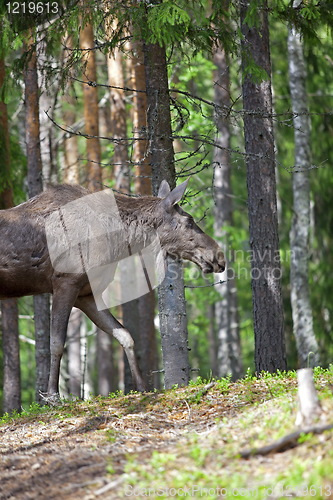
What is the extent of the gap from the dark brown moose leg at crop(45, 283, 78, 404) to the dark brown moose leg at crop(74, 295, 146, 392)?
1.86 feet

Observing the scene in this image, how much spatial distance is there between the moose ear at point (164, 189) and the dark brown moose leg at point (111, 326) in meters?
1.91

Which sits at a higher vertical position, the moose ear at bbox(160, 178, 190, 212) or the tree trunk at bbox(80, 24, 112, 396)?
the tree trunk at bbox(80, 24, 112, 396)

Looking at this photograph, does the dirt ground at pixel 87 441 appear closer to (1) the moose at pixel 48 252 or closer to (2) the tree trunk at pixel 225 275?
(1) the moose at pixel 48 252

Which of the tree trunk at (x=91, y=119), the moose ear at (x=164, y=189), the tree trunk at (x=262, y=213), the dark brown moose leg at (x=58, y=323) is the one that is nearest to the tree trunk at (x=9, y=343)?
the tree trunk at (x=91, y=119)

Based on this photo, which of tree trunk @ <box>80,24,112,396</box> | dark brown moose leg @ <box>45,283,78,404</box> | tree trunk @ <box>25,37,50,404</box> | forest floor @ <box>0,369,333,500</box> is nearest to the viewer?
forest floor @ <box>0,369,333,500</box>

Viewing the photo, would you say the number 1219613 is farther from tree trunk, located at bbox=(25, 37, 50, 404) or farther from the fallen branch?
the fallen branch

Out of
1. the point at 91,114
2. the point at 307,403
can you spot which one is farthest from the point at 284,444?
the point at 91,114

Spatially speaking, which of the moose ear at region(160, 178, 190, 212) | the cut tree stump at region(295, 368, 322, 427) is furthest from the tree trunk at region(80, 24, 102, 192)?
the cut tree stump at region(295, 368, 322, 427)

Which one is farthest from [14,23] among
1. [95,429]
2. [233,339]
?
[233,339]

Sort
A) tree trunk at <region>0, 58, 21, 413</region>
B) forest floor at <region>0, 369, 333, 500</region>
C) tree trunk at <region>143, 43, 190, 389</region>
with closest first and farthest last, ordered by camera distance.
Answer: forest floor at <region>0, 369, 333, 500</region> < tree trunk at <region>143, 43, 190, 389</region> < tree trunk at <region>0, 58, 21, 413</region>

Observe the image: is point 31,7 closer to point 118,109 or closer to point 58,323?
point 58,323

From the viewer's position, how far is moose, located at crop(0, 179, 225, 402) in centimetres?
739

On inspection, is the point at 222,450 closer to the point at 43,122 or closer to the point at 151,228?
the point at 151,228

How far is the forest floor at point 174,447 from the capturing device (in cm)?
352
